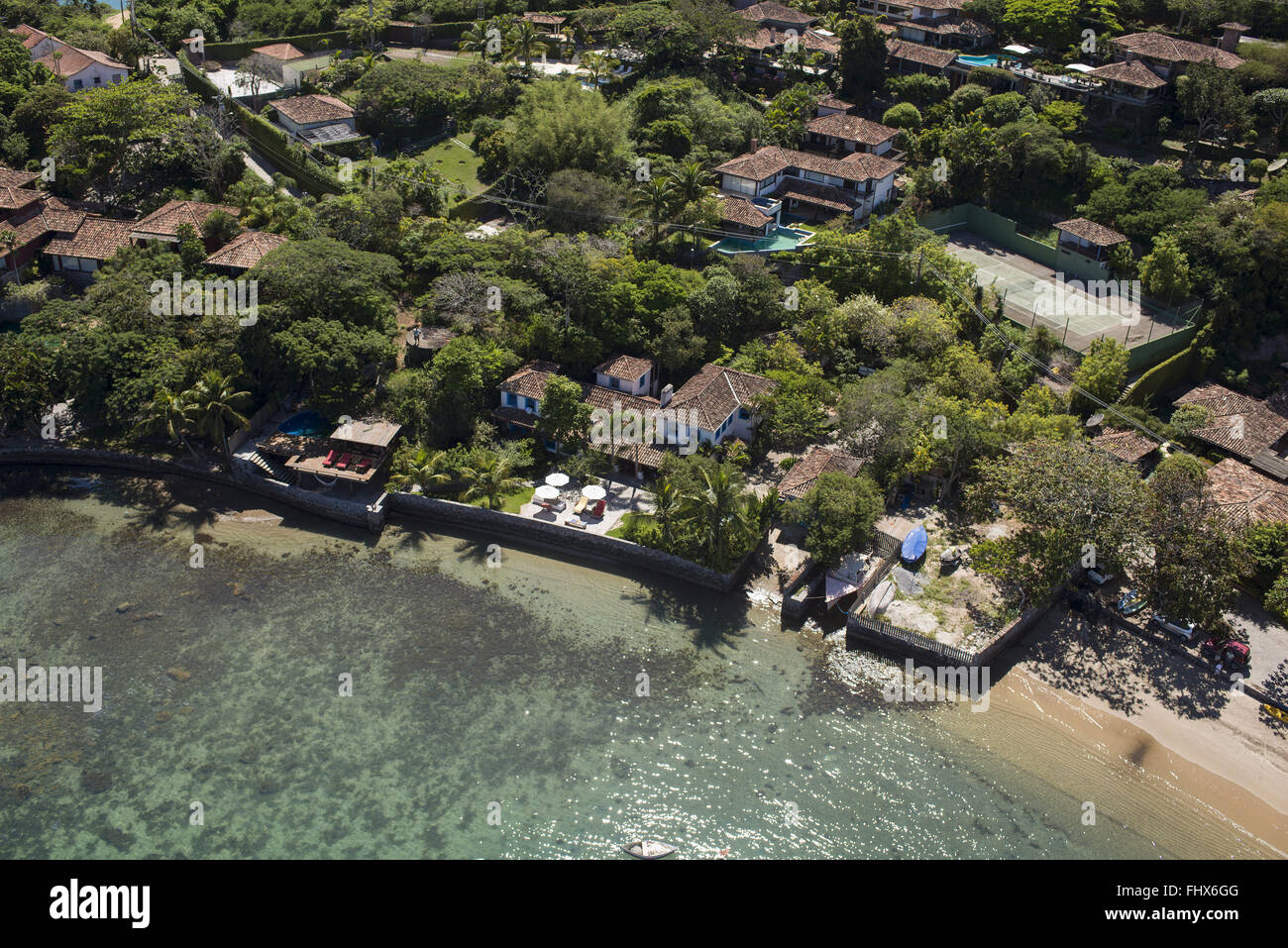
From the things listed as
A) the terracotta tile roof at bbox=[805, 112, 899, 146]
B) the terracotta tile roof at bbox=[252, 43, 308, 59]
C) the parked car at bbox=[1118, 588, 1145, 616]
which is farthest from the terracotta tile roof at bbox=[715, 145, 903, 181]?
the terracotta tile roof at bbox=[252, 43, 308, 59]

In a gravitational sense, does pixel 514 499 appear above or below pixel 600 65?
below

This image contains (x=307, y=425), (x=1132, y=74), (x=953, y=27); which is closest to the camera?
(x=307, y=425)

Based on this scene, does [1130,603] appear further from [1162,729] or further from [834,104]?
[834,104]

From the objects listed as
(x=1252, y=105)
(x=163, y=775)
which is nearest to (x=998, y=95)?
(x=1252, y=105)

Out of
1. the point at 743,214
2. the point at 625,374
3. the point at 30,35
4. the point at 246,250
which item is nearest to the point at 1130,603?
the point at 625,374

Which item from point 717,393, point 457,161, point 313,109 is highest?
point 313,109

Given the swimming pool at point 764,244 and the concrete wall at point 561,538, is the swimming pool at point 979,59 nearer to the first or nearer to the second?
the swimming pool at point 764,244

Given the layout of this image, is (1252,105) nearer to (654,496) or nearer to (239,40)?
(654,496)
